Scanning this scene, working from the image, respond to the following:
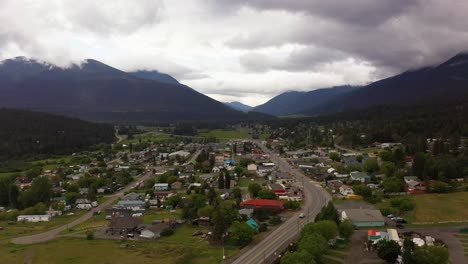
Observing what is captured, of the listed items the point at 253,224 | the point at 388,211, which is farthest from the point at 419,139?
the point at 253,224

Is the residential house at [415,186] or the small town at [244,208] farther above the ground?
the residential house at [415,186]

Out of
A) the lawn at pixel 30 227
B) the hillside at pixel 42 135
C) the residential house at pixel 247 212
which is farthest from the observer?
the hillside at pixel 42 135

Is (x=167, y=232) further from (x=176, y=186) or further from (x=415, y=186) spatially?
(x=415, y=186)

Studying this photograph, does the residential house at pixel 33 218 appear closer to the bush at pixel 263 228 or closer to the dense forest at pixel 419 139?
the bush at pixel 263 228

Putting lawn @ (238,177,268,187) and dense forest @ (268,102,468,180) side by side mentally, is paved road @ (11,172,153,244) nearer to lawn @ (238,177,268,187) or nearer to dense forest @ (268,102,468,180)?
lawn @ (238,177,268,187)

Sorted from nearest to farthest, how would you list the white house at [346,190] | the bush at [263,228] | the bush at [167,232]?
the bush at [263,228] < the bush at [167,232] < the white house at [346,190]

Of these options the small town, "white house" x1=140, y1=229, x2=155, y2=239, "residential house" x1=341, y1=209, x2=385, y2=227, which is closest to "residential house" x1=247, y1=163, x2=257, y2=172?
the small town

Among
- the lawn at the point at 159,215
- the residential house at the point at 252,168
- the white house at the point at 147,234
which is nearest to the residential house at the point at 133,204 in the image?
the lawn at the point at 159,215
